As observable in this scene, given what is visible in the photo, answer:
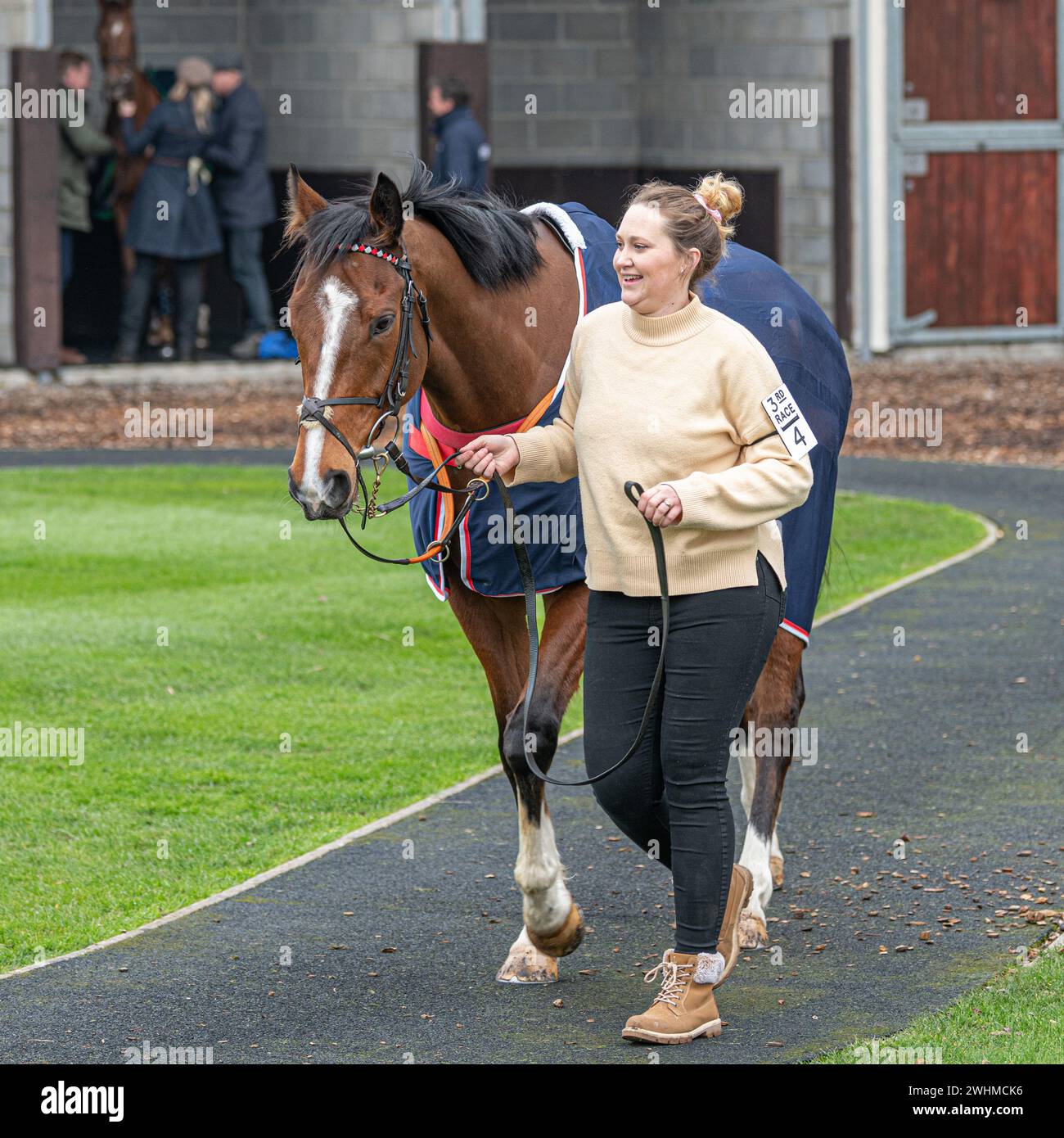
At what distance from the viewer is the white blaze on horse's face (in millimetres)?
4473

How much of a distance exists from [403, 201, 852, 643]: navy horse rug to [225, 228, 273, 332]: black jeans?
13.9 m

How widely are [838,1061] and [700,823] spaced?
59cm

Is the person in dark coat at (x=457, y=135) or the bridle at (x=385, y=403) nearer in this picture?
the bridle at (x=385, y=403)

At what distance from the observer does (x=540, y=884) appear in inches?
204

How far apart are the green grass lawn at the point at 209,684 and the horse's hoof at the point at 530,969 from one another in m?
1.15

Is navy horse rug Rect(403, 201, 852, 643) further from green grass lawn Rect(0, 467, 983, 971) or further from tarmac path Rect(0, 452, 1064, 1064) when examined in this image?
green grass lawn Rect(0, 467, 983, 971)

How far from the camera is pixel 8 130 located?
1761 cm

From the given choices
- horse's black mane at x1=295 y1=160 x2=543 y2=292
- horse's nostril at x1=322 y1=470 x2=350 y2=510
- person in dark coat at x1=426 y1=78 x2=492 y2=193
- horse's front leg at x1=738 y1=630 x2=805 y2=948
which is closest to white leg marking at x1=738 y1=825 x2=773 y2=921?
horse's front leg at x1=738 y1=630 x2=805 y2=948

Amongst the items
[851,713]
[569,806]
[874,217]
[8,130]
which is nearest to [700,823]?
[569,806]

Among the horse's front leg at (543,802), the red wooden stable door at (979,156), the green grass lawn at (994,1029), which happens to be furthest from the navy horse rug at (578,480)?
the red wooden stable door at (979,156)

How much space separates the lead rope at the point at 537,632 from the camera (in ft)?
14.6

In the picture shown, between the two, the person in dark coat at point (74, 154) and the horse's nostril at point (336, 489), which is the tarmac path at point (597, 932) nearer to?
the horse's nostril at point (336, 489)
